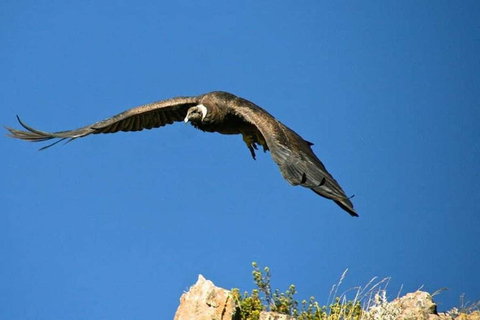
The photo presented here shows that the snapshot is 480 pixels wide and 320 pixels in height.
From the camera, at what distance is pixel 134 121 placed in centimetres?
1387

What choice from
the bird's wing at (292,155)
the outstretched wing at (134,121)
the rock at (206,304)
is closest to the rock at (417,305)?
the bird's wing at (292,155)

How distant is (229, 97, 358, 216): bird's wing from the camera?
33.7 ft

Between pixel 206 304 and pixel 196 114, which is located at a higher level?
pixel 196 114

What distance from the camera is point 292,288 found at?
11.4 m

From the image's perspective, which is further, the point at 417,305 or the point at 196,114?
the point at 196,114

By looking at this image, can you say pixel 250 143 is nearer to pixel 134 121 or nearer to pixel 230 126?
pixel 230 126

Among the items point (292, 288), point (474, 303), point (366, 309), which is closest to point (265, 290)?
point (292, 288)

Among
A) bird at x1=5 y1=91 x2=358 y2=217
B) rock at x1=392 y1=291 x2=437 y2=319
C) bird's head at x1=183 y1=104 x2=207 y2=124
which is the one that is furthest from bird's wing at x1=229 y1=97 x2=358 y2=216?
rock at x1=392 y1=291 x2=437 y2=319

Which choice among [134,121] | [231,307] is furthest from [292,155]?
[134,121]

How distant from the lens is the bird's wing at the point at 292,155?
1028 centimetres

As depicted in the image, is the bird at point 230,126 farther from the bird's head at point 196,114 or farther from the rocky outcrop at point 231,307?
the rocky outcrop at point 231,307

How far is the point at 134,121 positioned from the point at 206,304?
11.5ft

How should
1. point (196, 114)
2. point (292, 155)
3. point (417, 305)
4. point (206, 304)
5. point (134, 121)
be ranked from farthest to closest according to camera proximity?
point (134, 121)
point (196, 114)
point (206, 304)
point (417, 305)
point (292, 155)

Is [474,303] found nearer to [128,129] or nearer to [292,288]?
[292,288]
